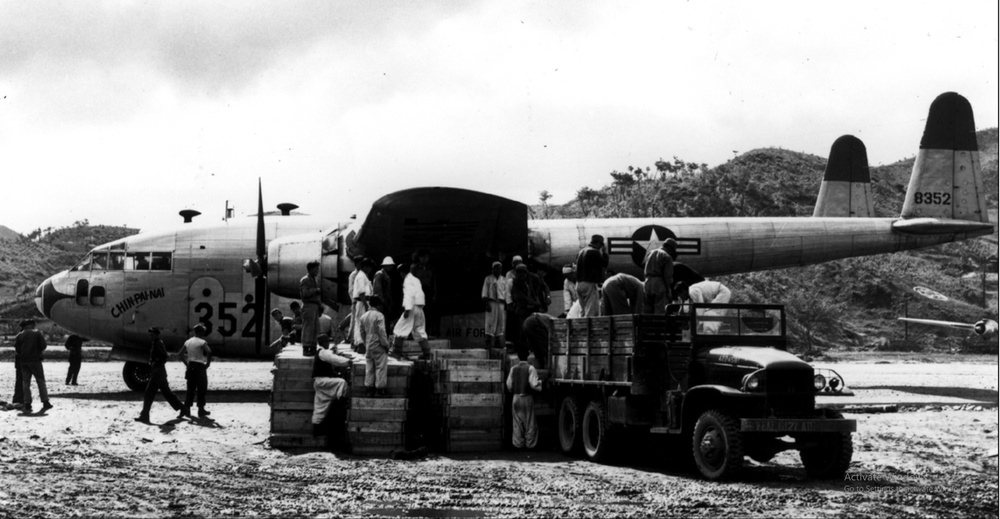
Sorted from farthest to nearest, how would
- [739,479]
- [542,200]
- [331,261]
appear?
[542,200], [331,261], [739,479]

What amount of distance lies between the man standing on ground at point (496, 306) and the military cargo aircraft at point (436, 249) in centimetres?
176

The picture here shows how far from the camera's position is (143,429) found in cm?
1698

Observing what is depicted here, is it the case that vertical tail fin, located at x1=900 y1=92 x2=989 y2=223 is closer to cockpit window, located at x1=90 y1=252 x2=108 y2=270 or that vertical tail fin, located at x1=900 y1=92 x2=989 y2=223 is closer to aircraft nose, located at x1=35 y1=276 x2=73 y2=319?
cockpit window, located at x1=90 y1=252 x2=108 y2=270

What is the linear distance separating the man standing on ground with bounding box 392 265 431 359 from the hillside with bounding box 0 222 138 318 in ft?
194

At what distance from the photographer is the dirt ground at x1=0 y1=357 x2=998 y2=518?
968cm

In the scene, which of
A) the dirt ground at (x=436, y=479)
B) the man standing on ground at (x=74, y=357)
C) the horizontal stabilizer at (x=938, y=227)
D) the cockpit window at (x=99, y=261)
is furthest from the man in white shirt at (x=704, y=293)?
the man standing on ground at (x=74, y=357)

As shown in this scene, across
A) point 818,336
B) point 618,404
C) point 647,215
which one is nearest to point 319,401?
point 618,404

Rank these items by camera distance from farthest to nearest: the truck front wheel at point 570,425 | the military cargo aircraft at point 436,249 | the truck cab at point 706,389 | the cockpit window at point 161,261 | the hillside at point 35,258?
the hillside at point 35,258 < the cockpit window at point 161,261 < the military cargo aircraft at point 436,249 < the truck front wheel at point 570,425 < the truck cab at point 706,389

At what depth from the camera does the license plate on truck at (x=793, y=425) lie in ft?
36.4

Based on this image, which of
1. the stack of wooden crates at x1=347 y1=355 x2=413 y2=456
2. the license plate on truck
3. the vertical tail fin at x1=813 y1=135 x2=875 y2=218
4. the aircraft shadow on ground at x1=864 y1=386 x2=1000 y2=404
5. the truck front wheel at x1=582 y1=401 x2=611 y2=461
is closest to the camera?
the license plate on truck

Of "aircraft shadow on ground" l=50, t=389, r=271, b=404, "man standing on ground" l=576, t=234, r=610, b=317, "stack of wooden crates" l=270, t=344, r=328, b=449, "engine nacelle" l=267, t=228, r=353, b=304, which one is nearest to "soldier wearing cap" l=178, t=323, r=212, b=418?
"engine nacelle" l=267, t=228, r=353, b=304

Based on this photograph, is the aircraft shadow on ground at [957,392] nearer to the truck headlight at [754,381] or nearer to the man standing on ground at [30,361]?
the truck headlight at [754,381]

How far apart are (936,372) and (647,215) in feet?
135

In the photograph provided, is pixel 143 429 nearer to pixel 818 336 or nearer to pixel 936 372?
pixel 936 372
